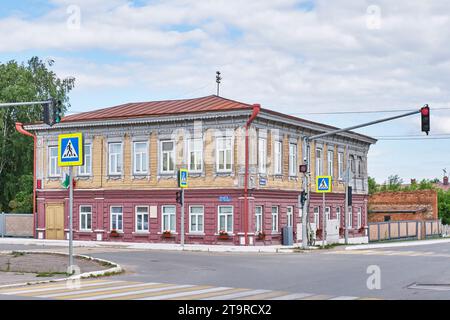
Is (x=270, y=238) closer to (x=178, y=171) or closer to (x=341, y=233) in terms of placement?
(x=178, y=171)

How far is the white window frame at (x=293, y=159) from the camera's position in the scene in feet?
143

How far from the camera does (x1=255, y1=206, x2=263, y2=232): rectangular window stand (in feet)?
132

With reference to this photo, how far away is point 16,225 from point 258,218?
18.0 meters

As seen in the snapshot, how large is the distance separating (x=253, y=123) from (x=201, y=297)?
2429 centimetres

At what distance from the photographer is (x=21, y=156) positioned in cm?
6700

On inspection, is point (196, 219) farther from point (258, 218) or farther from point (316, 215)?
point (316, 215)

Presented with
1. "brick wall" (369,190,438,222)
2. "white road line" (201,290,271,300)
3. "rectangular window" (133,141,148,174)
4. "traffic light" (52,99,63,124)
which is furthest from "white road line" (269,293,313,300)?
"brick wall" (369,190,438,222)

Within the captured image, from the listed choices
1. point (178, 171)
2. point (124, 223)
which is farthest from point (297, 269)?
point (124, 223)

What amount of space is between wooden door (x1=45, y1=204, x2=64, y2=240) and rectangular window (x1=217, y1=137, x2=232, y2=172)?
1161 cm

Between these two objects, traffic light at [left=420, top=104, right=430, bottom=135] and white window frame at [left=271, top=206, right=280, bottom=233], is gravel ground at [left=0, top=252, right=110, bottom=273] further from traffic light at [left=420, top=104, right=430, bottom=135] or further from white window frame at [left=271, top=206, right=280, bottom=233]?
white window frame at [left=271, top=206, right=280, bottom=233]

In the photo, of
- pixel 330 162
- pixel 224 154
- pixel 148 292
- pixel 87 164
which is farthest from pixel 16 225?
pixel 148 292

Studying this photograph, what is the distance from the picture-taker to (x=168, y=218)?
42031 millimetres

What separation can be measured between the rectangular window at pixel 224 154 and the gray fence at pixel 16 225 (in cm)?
1532

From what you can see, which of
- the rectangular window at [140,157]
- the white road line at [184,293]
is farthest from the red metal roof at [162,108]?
the white road line at [184,293]
